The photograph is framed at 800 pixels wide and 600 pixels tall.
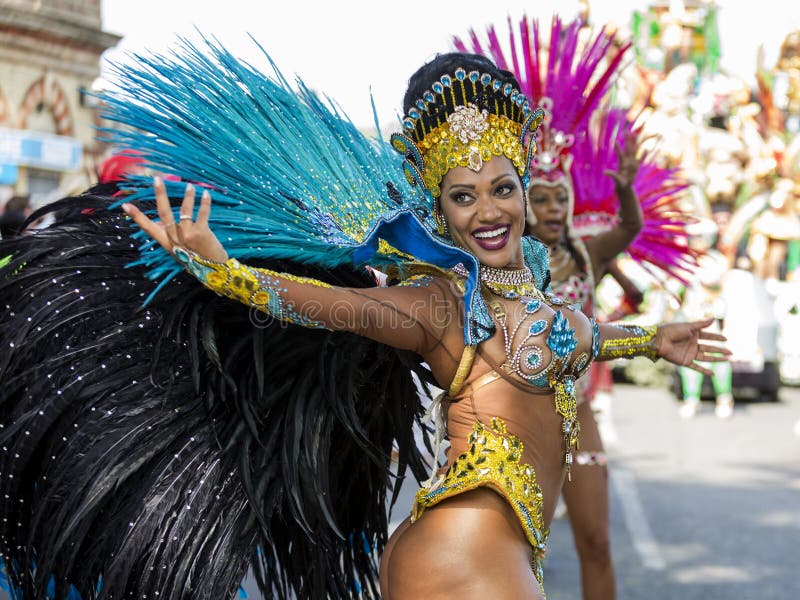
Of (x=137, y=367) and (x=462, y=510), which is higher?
(x=137, y=367)

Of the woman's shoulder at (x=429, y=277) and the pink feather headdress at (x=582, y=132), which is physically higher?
the pink feather headdress at (x=582, y=132)

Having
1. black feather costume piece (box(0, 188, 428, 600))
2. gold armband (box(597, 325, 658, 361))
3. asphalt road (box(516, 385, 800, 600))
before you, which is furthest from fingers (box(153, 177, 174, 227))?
asphalt road (box(516, 385, 800, 600))

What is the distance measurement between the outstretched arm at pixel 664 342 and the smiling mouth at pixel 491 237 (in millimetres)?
614

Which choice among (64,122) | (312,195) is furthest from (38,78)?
(312,195)

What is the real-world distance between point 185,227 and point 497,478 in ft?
2.99

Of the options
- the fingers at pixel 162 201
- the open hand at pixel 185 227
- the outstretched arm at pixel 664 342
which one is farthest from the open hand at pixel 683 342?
the fingers at pixel 162 201

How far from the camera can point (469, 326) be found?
2531 mm

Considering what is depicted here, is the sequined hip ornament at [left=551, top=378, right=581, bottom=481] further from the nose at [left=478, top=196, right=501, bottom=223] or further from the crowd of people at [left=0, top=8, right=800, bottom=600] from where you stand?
the nose at [left=478, top=196, right=501, bottom=223]

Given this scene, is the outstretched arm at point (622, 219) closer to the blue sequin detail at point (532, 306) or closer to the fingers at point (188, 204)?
the blue sequin detail at point (532, 306)

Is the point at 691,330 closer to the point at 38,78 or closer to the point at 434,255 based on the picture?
the point at 434,255

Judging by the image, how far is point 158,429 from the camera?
2688mm

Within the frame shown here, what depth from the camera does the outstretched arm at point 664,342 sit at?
312 centimetres

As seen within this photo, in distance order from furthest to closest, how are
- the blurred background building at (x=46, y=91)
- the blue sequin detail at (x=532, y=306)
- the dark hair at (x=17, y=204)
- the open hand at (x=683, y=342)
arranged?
the blurred background building at (x=46, y=91) → the dark hair at (x=17, y=204) → the open hand at (x=683, y=342) → the blue sequin detail at (x=532, y=306)

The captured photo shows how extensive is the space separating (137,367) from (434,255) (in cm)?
82
